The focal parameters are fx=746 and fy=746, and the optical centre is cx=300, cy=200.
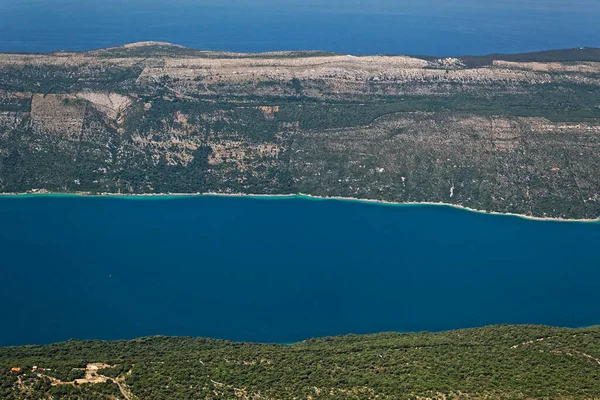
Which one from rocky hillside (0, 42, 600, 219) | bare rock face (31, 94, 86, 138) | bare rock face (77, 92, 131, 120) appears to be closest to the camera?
rocky hillside (0, 42, 600, 219)

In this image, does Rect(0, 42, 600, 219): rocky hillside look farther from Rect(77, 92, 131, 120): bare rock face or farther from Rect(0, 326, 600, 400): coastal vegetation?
Rect(0, 326, 600, 400): coastal vegetation

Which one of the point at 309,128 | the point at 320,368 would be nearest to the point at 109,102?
the point at 309,128

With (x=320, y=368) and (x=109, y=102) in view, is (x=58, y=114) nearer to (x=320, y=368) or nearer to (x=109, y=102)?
(x=109, y=102)

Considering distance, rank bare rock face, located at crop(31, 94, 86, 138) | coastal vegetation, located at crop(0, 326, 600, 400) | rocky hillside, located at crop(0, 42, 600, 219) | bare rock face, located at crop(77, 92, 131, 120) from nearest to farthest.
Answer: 1. coastal vegetation, located at crop(0, 326, 600, 400)
2. rocky hillside, located at crop(0, 42, 600, 219)
3. bare rock face, located at crop(31, 94, 86, 138)
4. bare rock face, located at crop(77, 92, 131, 120)

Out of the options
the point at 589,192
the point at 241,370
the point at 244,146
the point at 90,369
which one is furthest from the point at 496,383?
the point at 244,146

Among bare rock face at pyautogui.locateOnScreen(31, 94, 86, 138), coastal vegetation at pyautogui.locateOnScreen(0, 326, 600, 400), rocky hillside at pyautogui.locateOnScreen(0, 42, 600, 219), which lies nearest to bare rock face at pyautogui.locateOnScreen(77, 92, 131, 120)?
rocky hillside at pyautogui.locateOnScreen(0, 42, 600, 219)

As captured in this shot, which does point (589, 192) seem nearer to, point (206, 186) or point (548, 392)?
point (206, 186)
